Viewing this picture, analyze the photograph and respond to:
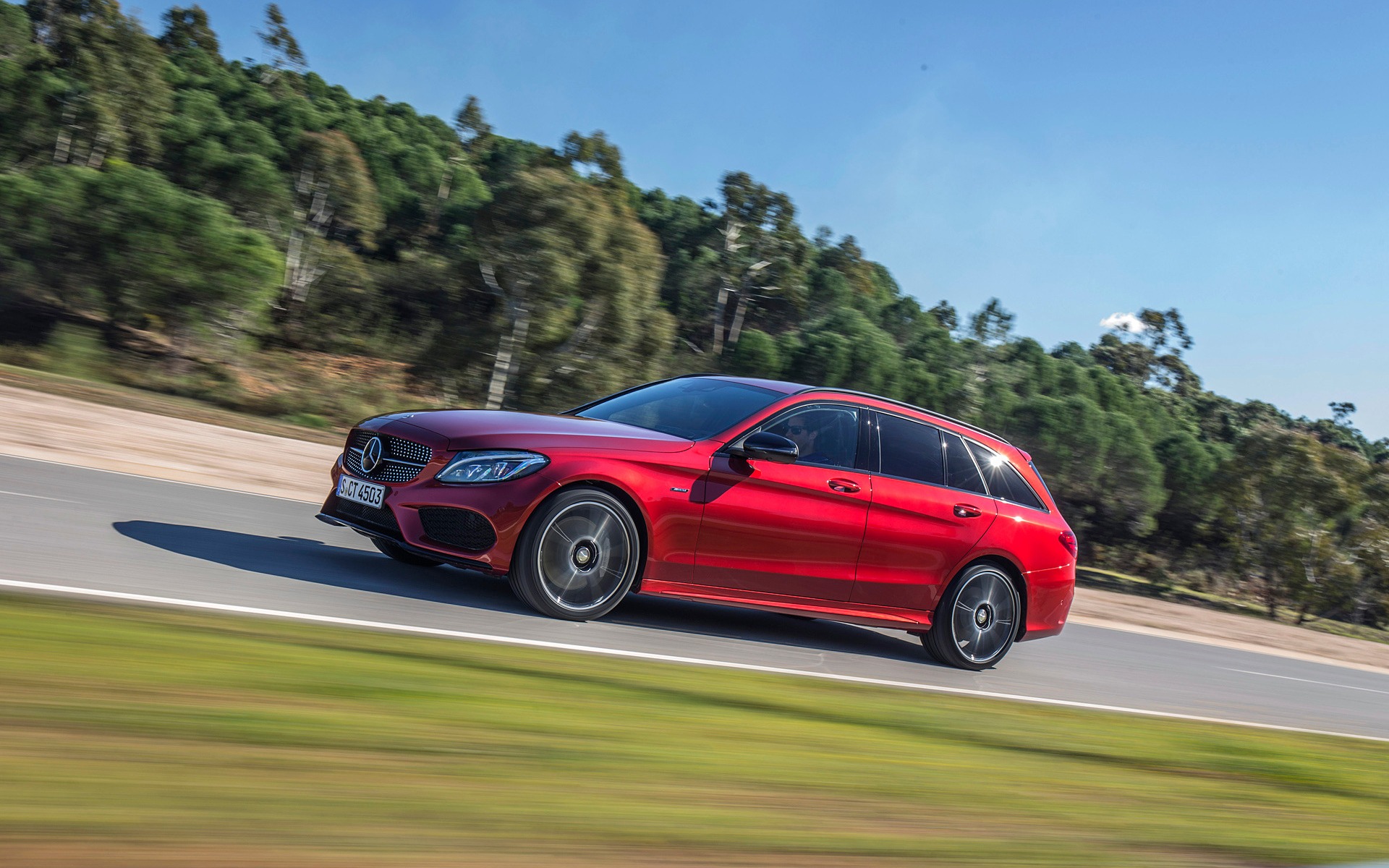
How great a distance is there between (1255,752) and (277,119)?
5982 centimetres

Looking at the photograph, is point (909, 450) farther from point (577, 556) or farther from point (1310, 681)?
point (1310, 681)

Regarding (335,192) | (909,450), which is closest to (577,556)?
(909,450)

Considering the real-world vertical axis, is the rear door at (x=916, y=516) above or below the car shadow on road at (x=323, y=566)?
above

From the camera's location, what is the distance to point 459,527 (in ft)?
21.2

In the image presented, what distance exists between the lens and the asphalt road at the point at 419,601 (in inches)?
244

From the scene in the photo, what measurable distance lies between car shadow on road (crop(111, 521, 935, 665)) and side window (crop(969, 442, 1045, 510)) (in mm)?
1382

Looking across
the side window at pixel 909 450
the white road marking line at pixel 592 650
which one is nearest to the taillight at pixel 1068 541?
the side window at pixel 909 450

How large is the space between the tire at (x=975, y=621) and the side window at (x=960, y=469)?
0.59 metres

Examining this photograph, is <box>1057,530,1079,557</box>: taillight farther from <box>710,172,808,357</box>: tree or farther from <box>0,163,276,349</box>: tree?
<box>710,172,808,357</box>: tree

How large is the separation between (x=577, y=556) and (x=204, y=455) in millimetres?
8908

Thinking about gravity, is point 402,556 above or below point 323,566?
above

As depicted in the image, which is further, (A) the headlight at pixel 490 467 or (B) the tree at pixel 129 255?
(B) the tree at pixel 129 255

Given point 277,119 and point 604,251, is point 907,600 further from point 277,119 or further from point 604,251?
point 277,119

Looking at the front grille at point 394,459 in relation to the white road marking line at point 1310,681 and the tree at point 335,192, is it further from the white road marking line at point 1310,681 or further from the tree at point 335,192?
the tree at point 335,192
